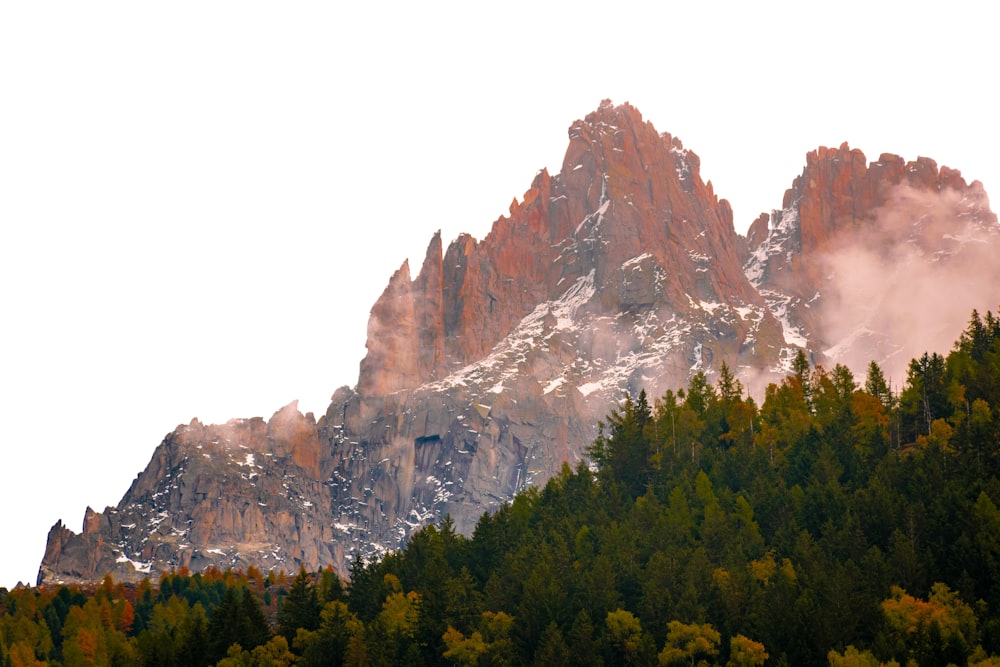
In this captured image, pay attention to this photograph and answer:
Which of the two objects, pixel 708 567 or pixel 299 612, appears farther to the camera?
pixel 299 612

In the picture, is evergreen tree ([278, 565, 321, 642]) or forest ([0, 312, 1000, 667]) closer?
forest ([0, 312, 1000, 667])

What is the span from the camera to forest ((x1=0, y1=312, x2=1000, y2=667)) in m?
128

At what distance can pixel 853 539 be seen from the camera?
140 meters

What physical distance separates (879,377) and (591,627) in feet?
255

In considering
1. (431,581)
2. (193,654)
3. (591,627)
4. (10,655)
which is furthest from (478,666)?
(10,655)

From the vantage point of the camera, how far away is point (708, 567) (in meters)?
144

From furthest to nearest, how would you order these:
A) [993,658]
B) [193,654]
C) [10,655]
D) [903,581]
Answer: [10,655], [193,654], [903,581], [993,658]

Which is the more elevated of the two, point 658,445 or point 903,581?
point 658,445

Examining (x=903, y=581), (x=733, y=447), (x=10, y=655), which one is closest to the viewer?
(x=903, y=581)

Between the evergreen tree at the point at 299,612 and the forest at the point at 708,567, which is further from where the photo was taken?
the evergreen tree at the point at 299,612

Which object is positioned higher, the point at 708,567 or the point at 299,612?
the point at 708,567

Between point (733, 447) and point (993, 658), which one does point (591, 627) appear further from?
point (733, 447)

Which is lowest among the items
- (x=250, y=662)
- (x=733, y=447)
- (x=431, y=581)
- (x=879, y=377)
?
(x=250, y=662)

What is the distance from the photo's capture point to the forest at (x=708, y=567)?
127625 millimetres
